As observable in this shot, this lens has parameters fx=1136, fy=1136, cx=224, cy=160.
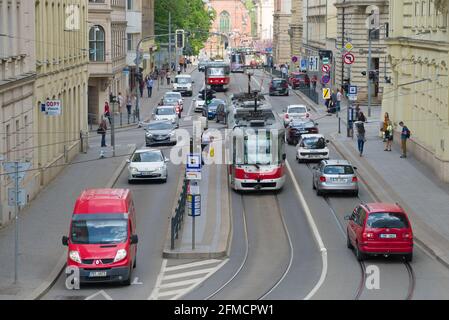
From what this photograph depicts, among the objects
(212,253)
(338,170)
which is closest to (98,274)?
(212,253)

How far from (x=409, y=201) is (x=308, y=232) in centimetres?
627

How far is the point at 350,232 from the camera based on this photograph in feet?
108

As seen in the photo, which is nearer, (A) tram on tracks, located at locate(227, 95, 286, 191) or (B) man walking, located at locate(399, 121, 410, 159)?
(A) tram on tracks, located at locate(227, 95, 286, 191)

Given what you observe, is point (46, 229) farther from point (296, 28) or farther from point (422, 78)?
point (296, 28)

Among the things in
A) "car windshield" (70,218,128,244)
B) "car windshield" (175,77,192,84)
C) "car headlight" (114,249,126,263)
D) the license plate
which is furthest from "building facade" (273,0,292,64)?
the license plate

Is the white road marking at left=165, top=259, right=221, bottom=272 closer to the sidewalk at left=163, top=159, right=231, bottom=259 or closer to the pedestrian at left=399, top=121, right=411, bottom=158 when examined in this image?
the sidewalk at left=163, top=159, right=231, bottom=259

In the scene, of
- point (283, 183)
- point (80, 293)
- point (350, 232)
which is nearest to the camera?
point (80, 293)

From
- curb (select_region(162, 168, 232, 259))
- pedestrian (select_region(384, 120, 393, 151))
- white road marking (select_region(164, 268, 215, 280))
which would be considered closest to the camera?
white road marking (select_region(164, 268, 215, 280))

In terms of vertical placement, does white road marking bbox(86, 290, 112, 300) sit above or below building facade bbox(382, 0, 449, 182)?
below

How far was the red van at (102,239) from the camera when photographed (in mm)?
27516

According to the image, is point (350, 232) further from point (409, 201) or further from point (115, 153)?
point (115, 153)

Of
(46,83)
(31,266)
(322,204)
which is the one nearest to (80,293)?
(31,266)

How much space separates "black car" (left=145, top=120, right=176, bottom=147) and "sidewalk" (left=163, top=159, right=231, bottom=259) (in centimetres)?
972

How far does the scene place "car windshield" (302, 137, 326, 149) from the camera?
172 feet
